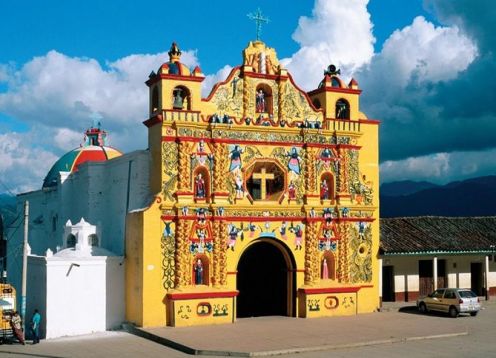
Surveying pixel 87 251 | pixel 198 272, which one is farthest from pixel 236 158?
pixel 87 251

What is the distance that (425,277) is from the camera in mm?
35906

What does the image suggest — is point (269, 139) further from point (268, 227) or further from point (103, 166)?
point (103, 166)

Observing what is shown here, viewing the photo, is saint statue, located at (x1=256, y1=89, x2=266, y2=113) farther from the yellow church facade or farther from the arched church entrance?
the arched church entrance

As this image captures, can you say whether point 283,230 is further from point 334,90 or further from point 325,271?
point 334,90

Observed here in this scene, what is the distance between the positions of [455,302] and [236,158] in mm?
10696

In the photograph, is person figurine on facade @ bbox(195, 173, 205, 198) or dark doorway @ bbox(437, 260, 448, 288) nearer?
person figurine on facade @ bbox(195, 173, 205, 198)

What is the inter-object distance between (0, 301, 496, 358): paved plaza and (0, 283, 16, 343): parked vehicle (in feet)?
1.52

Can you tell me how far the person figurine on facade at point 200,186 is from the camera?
28.3m

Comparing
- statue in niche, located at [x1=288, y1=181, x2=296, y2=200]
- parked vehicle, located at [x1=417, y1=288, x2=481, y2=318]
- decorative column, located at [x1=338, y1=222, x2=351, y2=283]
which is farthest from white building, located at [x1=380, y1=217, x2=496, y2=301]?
statue in niche, located at [x1=288, y1=181, x2=296, y2=200]

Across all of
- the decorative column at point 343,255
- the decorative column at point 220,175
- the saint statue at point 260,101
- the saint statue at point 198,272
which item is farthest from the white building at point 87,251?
the decorative column at point 343,255

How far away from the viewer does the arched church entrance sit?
1186 inches

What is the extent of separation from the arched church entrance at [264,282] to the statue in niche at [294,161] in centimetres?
318

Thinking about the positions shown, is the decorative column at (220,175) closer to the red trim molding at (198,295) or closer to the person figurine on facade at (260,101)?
the person figurine on facade at (260,101)

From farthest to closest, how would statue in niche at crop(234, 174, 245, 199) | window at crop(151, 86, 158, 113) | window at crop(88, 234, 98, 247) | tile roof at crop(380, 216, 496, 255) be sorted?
tile roof at crop(380, 216, 496, 255), window at crop(88, 234, 98, 247), statue in niche at crop(234, 174, 245, 199), window at crop(151, 86, 158, 113)
